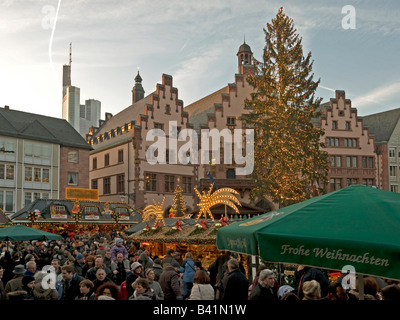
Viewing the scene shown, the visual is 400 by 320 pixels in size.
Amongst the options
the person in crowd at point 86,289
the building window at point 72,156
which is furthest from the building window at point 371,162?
the person in crowd at point 86,289

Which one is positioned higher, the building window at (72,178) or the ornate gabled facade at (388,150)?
the ornate gabled facade at (388,150)

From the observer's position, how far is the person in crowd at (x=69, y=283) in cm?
846

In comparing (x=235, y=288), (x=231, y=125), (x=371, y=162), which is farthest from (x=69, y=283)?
(x=371, y=162)

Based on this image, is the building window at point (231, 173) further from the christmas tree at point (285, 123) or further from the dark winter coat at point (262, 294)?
the dark winter coat at point (262, 294)

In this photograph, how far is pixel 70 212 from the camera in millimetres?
38688

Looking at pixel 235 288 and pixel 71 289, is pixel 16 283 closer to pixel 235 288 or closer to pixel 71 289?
pixel 71 289

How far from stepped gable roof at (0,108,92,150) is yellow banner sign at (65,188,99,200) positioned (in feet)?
21.3

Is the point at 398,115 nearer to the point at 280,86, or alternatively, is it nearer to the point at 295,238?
the point at 280,86

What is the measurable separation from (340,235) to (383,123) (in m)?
55.7

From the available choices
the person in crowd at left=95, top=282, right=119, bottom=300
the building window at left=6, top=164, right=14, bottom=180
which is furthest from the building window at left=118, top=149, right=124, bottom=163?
the person in crowd at left=95, top=282, right=119, bottom=300

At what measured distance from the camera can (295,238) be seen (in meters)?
5.34

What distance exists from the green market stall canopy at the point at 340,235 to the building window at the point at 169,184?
Answer: 1570 inches

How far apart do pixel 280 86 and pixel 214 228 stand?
2383 centimetres
